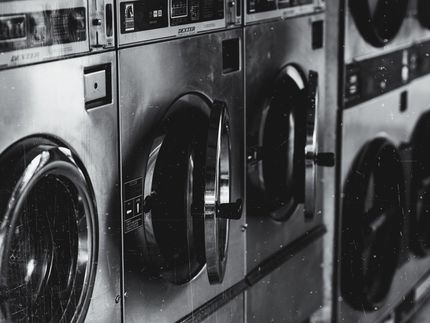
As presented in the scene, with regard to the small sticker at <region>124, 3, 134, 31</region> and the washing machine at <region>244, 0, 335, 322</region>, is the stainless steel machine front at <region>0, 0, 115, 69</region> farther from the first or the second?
the washing machine at <region>244, 0, 335, 322</region>

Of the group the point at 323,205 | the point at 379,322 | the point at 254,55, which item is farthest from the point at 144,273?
the point at 379,322

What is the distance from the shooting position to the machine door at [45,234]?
1.74m

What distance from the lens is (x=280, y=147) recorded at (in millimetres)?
2875

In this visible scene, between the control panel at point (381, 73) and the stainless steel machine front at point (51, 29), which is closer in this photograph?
the stainless steel machine front at point (51, 29)

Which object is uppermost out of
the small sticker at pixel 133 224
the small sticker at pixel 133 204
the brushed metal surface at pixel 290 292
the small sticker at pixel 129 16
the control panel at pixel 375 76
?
the small sticker at pixel 129 16

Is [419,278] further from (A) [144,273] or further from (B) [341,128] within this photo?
(A) [144,273]

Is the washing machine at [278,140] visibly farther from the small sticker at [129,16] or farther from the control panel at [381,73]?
the small sticker at [129,16]

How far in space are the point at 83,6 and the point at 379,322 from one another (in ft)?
7.17

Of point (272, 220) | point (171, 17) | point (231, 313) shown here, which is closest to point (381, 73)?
point (272, 220)

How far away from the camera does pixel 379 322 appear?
11.8 ft

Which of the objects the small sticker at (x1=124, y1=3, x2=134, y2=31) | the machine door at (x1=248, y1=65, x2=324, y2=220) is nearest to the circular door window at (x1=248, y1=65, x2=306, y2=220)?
the machine door at (x1=248, y1=65, x2=324, y2=220)

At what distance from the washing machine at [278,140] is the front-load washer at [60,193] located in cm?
77

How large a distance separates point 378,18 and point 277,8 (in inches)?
23.1

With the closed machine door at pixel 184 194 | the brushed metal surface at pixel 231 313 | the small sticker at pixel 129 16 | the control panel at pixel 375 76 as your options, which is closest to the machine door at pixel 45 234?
the closed machine door at pixel 184 194
